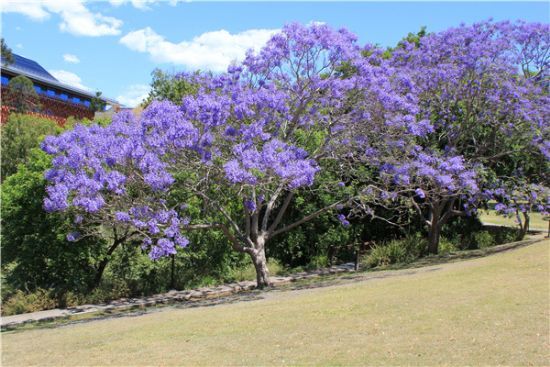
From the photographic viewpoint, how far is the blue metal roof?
139 ft

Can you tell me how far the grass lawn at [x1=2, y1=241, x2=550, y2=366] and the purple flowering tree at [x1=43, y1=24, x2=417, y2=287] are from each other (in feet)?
8.54

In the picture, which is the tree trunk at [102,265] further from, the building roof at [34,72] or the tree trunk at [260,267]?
the building roof at [34,72]

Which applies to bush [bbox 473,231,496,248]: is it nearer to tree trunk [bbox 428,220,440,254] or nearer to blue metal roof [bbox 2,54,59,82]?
tree trunk [bbox 428,220,440,254]

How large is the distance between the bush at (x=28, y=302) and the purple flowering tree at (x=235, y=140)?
2.55 metres

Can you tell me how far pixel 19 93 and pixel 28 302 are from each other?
24.3 m

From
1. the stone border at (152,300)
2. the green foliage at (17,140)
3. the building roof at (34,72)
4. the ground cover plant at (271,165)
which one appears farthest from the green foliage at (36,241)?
the building roof at (34,72)

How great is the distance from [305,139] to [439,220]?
7.92 m

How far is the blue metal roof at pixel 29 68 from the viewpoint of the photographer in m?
42.2

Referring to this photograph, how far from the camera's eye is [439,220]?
20422mm

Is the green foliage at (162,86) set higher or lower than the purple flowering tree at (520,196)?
higher

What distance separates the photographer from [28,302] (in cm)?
1323

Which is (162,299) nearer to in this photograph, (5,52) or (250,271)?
(250,271)

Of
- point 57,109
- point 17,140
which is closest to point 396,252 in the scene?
point 17,140

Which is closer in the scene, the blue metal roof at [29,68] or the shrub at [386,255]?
the shrub at [386,255]
